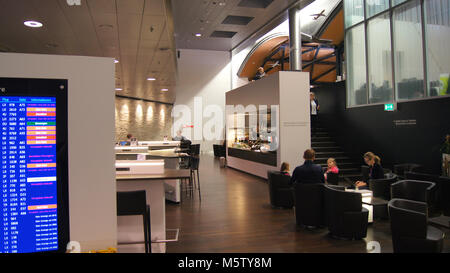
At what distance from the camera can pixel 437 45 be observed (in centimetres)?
714

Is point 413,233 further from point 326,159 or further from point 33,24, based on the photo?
point 326,159

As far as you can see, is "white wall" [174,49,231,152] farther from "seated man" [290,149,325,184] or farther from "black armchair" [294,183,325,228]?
"black armchair" [294,183,325,228]

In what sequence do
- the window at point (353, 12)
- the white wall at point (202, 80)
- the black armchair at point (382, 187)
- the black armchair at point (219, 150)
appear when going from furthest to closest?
the white wall at point (202, 80) < the black armchair at point (219, 150) < the window at point (353, 12) < the black armchair at point (382, 187)

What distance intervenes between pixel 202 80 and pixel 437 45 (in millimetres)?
14524

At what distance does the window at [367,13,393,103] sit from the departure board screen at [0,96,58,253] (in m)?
8.89

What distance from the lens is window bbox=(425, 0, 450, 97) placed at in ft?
22.6

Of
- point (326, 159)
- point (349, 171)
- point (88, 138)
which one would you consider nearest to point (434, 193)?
point (349, 171)

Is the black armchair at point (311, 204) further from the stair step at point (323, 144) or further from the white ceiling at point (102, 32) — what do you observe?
the stair step at point (323, 144)

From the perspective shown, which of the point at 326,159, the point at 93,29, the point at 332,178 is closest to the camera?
the point at 93,29

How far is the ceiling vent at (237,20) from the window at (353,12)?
4549mm

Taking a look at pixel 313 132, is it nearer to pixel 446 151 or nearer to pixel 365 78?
pixel 365 78

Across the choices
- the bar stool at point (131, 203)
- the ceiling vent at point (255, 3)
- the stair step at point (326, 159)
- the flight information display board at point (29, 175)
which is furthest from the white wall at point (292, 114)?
the flight information display board at point (29, 175)

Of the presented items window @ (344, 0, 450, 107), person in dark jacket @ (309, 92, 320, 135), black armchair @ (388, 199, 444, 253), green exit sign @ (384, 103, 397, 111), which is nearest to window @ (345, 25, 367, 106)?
window @ (344, 0, 450, 107)

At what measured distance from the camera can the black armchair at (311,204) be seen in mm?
4926
